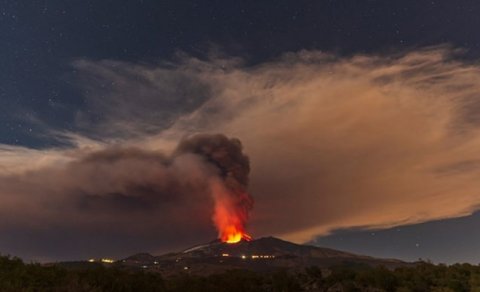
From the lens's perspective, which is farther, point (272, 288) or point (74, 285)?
point (272, 288)

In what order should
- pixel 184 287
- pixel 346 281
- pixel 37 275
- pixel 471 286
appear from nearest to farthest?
pixel 37 275 < pixel 471 286 < pixel 346 281 < pixel 184 287

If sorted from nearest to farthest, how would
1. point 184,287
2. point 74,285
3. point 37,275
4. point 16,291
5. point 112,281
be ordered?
point 16,291, point 74,285, point 37,275, point 112,281, point 184,287

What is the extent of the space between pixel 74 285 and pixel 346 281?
114 ft

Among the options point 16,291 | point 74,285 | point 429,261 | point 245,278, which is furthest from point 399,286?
point 16,291

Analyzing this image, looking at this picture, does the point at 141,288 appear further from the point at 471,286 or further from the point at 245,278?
the point at 471,286

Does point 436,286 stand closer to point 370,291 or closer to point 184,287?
point 370,291

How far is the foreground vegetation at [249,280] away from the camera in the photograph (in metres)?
34.5

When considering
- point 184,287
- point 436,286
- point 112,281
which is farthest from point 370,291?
point 112,281

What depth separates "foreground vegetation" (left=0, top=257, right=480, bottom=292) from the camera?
34.5 m

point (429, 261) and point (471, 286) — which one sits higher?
point (429, 261)

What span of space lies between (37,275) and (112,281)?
12726 millimetres

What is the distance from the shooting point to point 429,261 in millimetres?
59406

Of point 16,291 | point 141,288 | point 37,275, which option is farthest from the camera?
point 141,288

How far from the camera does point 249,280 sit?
6362cm
